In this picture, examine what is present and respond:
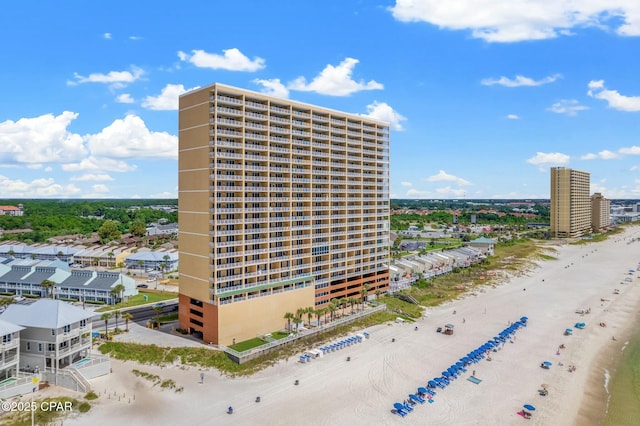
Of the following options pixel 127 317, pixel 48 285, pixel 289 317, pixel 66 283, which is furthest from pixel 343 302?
pixel 48 285

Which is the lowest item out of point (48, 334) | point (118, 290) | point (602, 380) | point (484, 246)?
point (602, 380)

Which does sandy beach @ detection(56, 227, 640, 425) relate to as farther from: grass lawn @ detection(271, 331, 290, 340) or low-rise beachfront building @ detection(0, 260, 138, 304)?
low-rise beachfront building @ detection(0, 260, 138, 304)

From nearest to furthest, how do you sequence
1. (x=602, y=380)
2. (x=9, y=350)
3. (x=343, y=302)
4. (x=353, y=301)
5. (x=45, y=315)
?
1. (x=9, y=350)
2. (x=45, y=315)
3. (x=602, y=380)
4. (x=353, y=301)
5. (x=343, y=302)

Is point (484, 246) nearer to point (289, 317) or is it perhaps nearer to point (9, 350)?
point (289, 317)

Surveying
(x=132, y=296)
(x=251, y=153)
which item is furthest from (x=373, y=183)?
(x=132, y=296)

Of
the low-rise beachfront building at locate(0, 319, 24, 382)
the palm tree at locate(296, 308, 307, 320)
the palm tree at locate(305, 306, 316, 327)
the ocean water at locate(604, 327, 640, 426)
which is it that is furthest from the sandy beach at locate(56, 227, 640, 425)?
the palm tree at locate(296, 308, 307, 320)

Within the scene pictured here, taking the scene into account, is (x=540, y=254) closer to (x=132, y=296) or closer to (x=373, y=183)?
(x=373, y=183)
